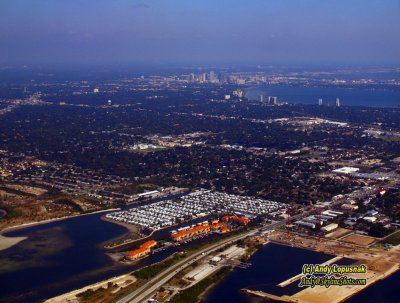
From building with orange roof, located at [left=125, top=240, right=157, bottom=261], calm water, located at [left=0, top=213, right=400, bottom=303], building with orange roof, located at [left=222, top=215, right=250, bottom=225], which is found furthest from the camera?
building with orange roof, located at [left=222, top=215, right=250, bottom=225]

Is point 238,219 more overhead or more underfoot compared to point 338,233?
more overhead

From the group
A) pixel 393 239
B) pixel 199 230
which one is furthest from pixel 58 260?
pixel 393 239

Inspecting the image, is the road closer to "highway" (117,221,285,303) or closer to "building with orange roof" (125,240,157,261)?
"highway" (117,221,285,303)

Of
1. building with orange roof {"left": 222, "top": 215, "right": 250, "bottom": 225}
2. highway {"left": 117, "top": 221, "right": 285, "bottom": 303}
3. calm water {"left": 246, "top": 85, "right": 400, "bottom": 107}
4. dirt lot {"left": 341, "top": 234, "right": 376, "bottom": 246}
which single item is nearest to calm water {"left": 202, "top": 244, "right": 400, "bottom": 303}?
highway {"left": 117, "top": 221, "right": 285, "bottom": 303}

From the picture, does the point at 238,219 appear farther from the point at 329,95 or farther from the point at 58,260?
the point at 329,95

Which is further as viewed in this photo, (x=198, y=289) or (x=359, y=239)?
(x=359, y=239)
